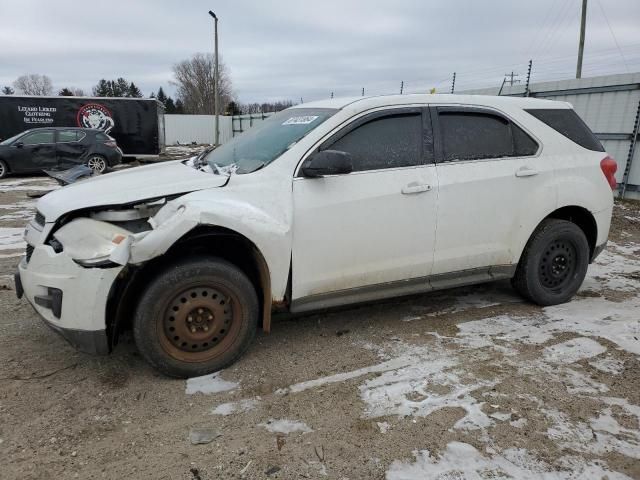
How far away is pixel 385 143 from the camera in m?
3.54

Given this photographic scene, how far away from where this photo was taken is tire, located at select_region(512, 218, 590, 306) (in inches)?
163

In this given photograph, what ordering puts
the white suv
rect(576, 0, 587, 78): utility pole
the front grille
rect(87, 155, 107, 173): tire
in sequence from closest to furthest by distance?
1. the white suv
2. the front grille
3. rect(87, 155, 107, 173): tire
4. rect(576, 0, 587, 78): utility pole

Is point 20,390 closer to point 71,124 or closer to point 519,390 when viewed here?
point 519,390

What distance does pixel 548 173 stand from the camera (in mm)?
4043

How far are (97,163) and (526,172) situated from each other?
552 inches

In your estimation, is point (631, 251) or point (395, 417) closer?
point (395, 417)

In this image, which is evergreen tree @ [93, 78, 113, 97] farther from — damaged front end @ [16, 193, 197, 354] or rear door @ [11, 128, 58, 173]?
damaged front end @ [16, 193, 197, 354]

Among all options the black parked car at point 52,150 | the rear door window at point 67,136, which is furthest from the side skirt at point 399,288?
the rear door window at point 67,136

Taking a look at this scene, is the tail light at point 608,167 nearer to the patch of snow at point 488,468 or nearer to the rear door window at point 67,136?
the patch of snow at point 488,468

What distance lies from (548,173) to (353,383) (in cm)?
251

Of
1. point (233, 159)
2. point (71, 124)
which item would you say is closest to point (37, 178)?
point (71, 124)

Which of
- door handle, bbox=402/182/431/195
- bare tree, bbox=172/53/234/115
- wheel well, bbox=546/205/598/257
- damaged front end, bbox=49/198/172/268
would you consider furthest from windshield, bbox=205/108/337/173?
bare tree, bbox=172/53/234/115

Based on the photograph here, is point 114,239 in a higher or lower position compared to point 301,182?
lower

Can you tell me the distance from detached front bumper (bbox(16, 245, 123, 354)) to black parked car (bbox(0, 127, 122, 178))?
1220 cm
